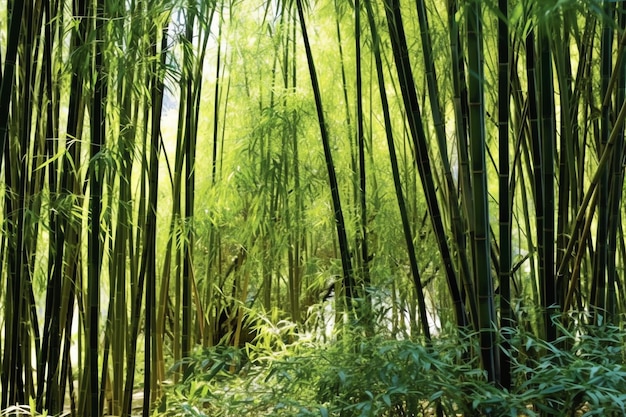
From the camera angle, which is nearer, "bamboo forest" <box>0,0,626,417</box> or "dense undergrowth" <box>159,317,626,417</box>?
"dense undergrowth" <box>159,317,626,417</box>

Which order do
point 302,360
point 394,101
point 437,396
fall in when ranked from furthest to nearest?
1. point 394,101
2. point 302,360
3. point 437,396

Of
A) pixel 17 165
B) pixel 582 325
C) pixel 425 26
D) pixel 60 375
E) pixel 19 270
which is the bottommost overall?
pixel 60 375

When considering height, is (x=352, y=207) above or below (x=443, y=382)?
above

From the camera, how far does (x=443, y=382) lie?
173 cm

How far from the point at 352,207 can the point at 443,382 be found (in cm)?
210

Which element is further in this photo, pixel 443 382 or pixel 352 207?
pixel 352 207

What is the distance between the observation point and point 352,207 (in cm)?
377

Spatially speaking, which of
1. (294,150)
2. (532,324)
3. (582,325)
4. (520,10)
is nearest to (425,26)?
(520,10)

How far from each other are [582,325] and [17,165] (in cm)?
215

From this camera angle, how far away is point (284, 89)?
3.76 m

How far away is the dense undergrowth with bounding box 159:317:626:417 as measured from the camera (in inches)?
64.1

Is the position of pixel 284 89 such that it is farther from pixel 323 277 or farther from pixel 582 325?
pixel 582 325

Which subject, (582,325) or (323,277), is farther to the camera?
(323,277)

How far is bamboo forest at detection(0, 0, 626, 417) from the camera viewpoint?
1.77m
